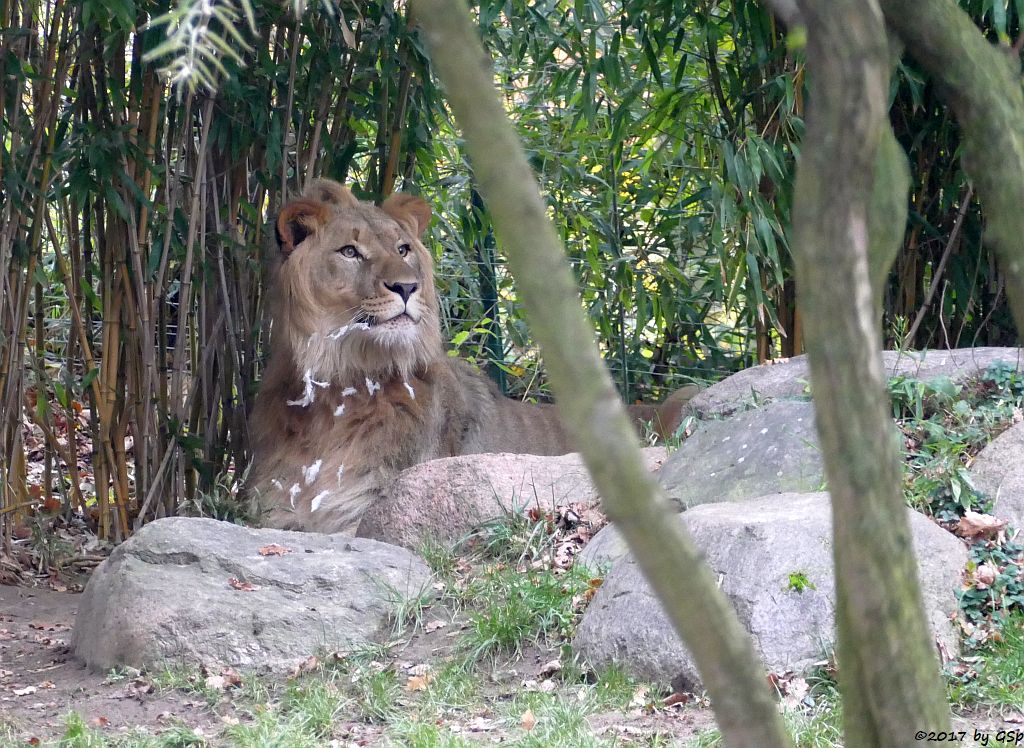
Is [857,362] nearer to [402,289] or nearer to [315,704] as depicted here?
[315,704]

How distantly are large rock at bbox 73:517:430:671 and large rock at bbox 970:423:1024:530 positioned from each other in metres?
1.97

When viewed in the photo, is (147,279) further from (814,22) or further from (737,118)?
(814,22)

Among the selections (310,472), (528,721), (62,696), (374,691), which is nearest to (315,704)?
(374,691)

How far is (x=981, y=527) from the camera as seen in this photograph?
3.97 metres

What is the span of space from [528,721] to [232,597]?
1163 mm

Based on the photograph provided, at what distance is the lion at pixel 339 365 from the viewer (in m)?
5.43

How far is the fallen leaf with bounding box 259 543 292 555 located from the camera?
172 inches

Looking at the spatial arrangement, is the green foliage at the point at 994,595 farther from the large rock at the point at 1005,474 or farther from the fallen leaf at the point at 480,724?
the fallen leaf at the point at 480,724

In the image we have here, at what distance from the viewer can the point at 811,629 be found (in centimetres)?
351

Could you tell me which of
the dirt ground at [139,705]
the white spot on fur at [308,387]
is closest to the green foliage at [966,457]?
the dirt ground at [139,705]

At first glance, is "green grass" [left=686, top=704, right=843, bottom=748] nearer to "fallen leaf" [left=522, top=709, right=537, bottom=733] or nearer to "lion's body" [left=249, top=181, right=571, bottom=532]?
"fallen leaf" [left=522, top=709, right=537, bottom=733]

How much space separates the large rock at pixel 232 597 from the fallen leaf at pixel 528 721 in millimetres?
748

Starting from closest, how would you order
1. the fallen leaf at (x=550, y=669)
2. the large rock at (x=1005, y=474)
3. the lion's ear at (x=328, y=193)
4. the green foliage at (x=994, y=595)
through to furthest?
the green foliage at (x=994, y=595)
the fallen leaf at (x=550, y=669)
the large rock at (x=1005, y=474)
the lion's ear at (x=328, y=193)

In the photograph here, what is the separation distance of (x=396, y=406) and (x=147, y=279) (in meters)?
1.31
